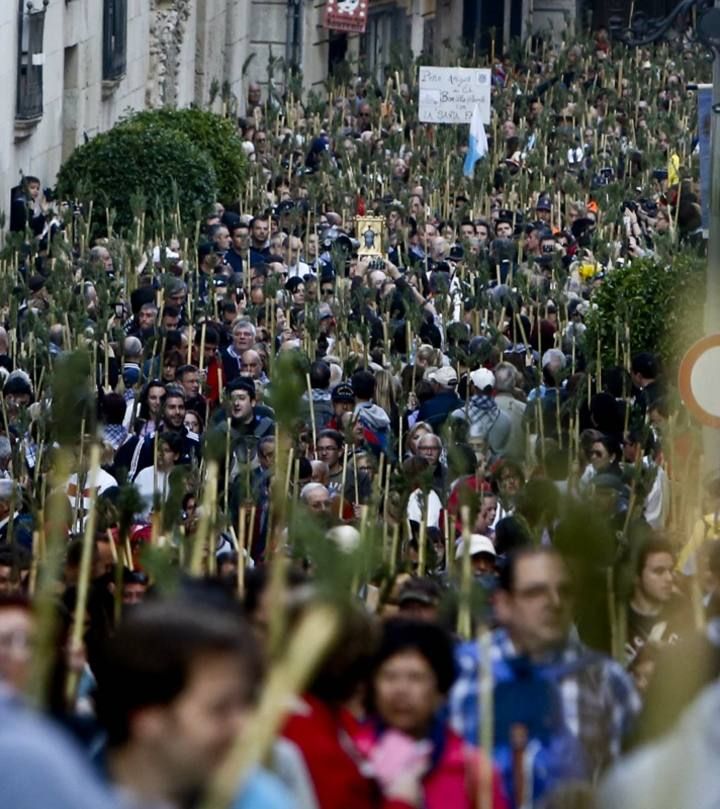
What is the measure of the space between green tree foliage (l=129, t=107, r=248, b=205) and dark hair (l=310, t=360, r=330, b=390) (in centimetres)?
1038

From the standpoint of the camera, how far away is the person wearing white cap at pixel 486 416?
11.6 meters

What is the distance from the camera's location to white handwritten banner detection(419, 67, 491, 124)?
86.4 feet

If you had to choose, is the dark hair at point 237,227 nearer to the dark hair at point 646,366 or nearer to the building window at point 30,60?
the dark hair at point 646,366

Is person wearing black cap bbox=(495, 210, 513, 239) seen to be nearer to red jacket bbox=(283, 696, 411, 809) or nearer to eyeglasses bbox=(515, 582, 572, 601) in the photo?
eyeglasses bbox=(515, 582, 572, 601)

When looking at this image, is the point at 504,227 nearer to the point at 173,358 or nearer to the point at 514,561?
the point at 173,358

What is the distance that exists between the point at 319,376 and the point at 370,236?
21.5ft

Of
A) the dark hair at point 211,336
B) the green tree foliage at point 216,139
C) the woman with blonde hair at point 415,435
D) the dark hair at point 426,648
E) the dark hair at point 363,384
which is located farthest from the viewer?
the green tree foliage at point 216,139

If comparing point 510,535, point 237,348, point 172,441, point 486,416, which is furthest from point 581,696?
point 237,348

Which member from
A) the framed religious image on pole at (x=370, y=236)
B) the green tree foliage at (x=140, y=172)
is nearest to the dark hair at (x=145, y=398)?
the framed religious image on pole at (x=370, y=236)

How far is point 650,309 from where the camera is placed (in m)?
15.1

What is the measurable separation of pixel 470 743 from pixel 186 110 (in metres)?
22.1

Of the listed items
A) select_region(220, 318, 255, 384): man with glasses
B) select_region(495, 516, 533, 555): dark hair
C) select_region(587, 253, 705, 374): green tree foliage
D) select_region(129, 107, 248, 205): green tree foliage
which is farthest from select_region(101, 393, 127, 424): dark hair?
select_region(129, 107, 248, 205): green tree foliage

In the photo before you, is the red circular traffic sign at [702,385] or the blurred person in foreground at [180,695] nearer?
the blurred person in foreground at [180,695]

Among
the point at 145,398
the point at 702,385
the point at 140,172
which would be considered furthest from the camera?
the point at 140,172
